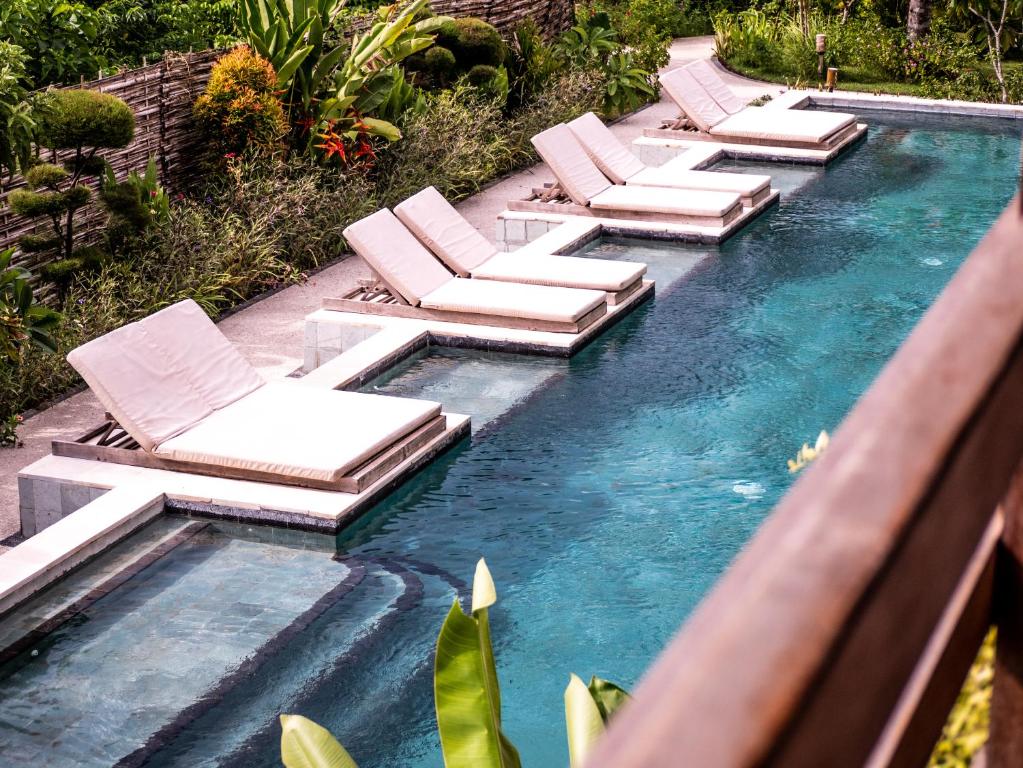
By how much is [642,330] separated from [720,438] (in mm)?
2317

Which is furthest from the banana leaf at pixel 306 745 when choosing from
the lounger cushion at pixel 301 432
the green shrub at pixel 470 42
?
the green shrub at pixel 470 42

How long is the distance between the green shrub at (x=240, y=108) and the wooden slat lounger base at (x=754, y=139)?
5.73 metres

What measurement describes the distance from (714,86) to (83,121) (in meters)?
9.70

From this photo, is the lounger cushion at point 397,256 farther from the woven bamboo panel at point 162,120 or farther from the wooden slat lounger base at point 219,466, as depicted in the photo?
the wooden slat lounger base at point 219,466

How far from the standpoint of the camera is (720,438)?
7.96 meters

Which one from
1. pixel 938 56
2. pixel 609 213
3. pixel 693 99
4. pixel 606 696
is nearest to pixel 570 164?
pixel 609 213

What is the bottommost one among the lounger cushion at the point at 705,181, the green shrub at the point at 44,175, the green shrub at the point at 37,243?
the lounger cushion at the point at 705,181

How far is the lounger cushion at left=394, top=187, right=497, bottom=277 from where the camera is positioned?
1045 centimetres

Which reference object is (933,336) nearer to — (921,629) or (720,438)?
(921,629)

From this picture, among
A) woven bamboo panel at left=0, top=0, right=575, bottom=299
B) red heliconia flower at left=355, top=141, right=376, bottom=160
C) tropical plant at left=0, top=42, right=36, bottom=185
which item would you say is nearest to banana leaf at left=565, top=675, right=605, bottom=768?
tropical plant at left=0, top=42, right=36, bottom=185

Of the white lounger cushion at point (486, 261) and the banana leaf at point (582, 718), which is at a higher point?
the banana leaf at point (582, 718)

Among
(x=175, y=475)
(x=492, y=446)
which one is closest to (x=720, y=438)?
(x=492, y=446)

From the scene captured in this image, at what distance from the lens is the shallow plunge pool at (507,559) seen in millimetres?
5398

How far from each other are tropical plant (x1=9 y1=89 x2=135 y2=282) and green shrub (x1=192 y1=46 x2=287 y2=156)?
2.02m
